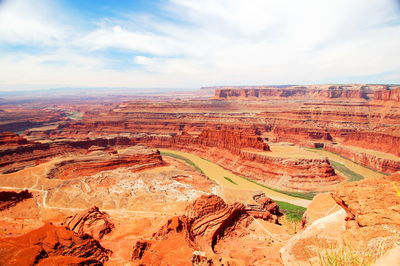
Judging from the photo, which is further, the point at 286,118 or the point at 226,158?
the point at 286,118

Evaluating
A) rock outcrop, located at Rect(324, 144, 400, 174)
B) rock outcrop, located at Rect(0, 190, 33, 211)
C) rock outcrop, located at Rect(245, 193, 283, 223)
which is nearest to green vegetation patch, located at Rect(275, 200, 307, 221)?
rock outcrop, located at Rect(245, 193, 283, 223)

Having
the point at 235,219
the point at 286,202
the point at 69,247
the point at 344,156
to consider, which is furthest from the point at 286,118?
the point at 69,247

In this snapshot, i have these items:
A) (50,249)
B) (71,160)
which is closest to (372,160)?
(71,160)

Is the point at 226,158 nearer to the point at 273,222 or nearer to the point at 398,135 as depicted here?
the point at 273,222

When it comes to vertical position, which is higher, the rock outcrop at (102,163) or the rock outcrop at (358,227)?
the rock outcrop at (358,227)

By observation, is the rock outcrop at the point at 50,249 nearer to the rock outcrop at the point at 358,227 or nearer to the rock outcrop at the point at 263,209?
the rock outcrop at the point at 358,227

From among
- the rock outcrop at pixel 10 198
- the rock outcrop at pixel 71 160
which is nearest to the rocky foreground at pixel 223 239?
the rock outcrop at pixel 10 198

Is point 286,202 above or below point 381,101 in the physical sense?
below
